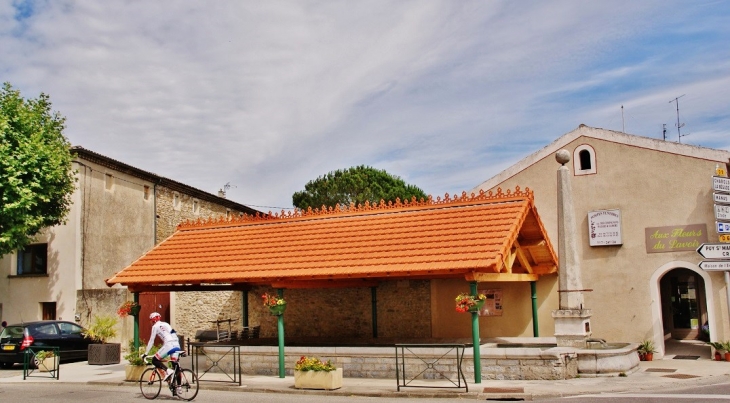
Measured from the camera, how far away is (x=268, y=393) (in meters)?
14.0

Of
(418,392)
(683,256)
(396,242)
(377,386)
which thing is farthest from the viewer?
(683,256)

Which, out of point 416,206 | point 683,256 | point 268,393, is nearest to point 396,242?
point 416,206

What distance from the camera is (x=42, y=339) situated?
20609mm

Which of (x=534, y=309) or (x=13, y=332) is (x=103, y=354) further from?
(x=534, y=309)

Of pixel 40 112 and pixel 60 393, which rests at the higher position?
pixel 40 112

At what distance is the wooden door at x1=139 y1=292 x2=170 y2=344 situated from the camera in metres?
25.8

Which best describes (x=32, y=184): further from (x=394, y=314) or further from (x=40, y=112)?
(x=394, y=314)

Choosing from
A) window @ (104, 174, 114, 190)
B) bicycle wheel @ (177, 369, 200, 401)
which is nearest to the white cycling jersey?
bicycle wheel @ (177, 369, 200, 401)

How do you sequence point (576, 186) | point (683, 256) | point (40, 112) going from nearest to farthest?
point (683, 256) → point (576, 186) → point (40, 112)

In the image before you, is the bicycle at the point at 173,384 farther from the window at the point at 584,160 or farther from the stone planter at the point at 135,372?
the window at the point at 584,160

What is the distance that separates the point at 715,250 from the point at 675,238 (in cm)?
195

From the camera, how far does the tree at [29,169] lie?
22094 millimetres

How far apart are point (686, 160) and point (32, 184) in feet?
66.5

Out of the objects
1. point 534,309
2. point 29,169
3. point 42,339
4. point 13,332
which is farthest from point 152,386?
point 29,169
